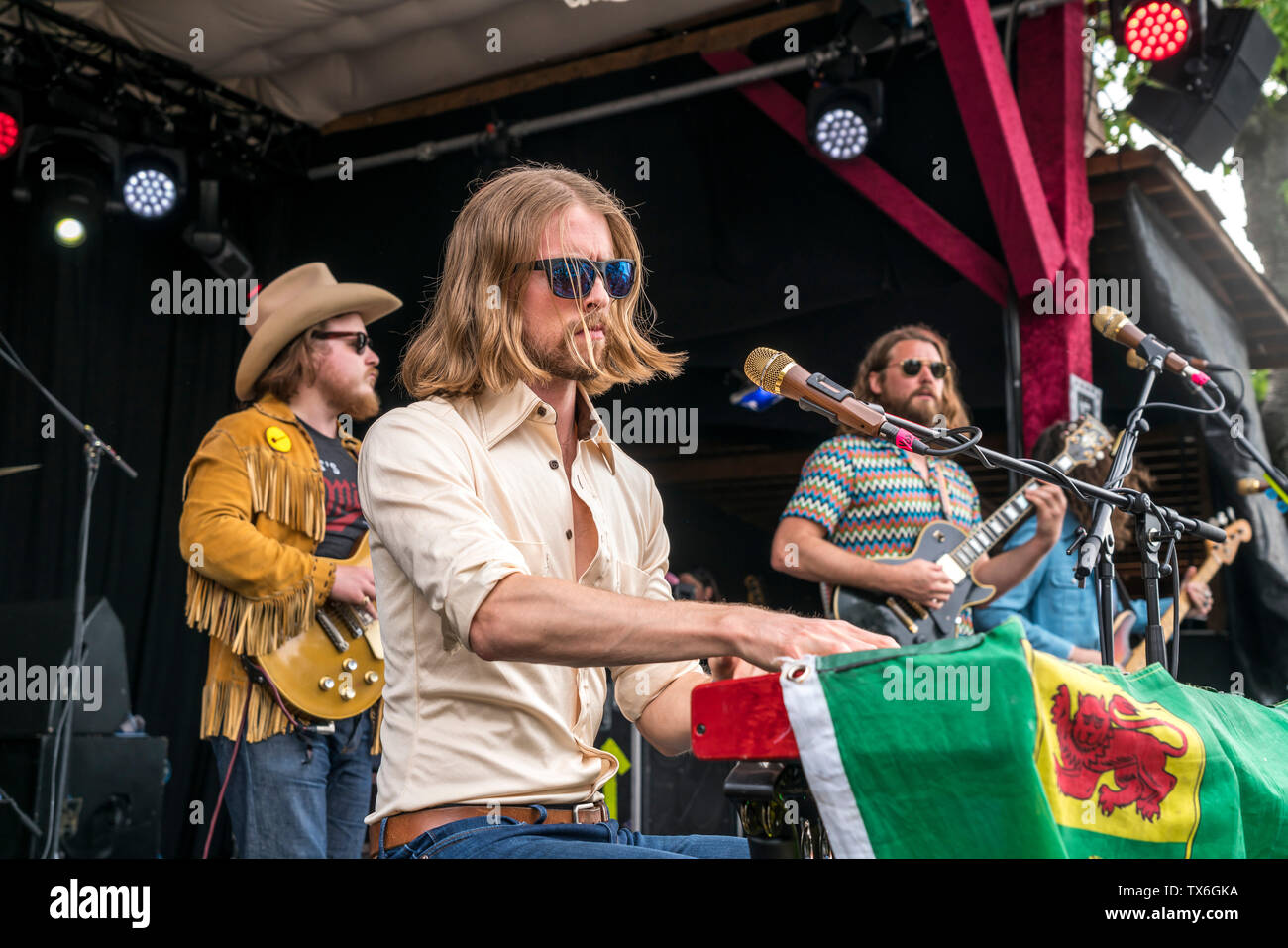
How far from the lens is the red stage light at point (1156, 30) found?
5414 millimetres

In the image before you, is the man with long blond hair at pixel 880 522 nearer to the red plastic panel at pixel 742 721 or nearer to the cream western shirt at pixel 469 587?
the cream western shirt at pixel 469 587

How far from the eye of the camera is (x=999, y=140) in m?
5.27

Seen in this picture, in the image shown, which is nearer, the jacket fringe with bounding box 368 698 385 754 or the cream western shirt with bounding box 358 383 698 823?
the cream western shirt with bounding box 358 383 698 823

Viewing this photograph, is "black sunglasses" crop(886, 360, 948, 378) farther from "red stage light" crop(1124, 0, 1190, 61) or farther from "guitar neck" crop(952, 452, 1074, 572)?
"red stage light" crop(1124, 0, 1190, 61)

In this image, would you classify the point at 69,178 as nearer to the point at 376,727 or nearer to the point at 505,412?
the point at 376,727

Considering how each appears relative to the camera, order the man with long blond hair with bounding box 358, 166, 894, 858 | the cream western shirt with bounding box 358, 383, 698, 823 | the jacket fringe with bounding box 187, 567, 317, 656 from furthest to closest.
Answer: the jacket fringe with bounding box 187, 567, 317, 656, the cream western shirt with bounding box 358, 383, 698, 823, the man with long blond hair with bounding box 358, 166, 894, 858

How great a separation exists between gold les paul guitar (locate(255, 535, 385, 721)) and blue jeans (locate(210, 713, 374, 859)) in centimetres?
8

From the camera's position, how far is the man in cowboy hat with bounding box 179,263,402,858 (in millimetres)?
3389

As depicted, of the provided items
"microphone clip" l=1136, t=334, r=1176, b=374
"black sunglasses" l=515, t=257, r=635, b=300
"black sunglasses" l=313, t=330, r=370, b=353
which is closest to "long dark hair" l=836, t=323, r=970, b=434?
"microphone clip" l=1136, t=334, r=1176, b=374

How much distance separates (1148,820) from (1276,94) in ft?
28.0

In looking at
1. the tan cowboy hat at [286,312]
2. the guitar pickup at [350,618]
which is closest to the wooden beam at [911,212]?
the tan cowboy hat at [286,312]

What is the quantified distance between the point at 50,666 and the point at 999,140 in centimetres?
455

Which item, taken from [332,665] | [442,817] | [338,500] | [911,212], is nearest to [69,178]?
[338,500]
